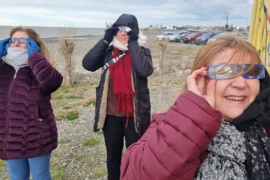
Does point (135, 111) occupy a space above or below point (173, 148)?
below

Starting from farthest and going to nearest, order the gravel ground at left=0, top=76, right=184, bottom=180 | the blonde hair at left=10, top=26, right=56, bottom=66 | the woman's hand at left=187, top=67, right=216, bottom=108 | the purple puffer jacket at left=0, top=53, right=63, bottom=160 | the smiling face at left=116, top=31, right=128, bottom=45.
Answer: the gravel ground at left=0, top=76, right=184, bottom=180 → the smiling face at left=116, top=31, right=128, bottom=45 → the blonde hair at left=10, top=26, right=56, bottom=66 → the purple puffer jacket at left=0, top=53, right=63, bottom=160 → the woman's hand at left=187, top=67, right=216, bottom=108

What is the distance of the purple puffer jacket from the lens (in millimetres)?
2869

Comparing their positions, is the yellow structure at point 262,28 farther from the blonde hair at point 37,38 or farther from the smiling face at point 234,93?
the blonde hair at point 37,38

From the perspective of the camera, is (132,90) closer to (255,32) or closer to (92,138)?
(255,32)

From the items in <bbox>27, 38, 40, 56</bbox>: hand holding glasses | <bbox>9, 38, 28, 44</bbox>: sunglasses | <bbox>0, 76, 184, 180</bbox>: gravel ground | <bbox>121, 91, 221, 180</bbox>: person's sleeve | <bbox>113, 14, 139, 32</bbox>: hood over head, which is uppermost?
<bbox>113, 14, 139, 32</bbox>: hood over head

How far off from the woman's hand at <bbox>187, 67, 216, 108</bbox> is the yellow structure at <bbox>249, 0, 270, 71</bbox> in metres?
1.48

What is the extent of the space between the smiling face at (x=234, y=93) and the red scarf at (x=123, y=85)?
1.85 m

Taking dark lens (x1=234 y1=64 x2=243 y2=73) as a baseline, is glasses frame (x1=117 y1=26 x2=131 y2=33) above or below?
above

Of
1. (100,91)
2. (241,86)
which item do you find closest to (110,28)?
(100,91)

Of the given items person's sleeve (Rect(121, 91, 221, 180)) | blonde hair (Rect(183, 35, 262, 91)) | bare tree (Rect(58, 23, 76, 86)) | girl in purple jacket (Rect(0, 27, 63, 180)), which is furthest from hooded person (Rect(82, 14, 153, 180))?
bare tree (Rect(58, 23, 76, 86))

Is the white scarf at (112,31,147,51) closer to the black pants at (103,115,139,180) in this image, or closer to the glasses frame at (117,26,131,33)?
the glasses frame at (117,26,131,33)

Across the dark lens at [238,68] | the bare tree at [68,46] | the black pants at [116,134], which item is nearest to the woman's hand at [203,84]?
the dark lens at [238,68]

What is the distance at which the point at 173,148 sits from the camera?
1.29 meters

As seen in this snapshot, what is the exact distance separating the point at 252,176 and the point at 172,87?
11.0 m
